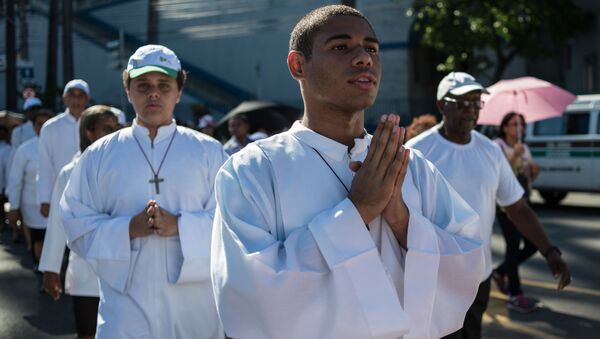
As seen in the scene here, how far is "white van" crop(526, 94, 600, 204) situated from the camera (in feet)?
51.1

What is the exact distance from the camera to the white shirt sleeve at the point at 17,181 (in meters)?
10.4

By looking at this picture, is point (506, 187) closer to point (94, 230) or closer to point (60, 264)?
point (94, 230)

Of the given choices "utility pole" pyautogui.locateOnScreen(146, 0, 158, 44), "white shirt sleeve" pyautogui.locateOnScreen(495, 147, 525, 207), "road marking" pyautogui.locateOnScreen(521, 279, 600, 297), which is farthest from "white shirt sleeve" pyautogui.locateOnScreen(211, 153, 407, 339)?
"utility pole" pyautogui.locateOnScreen(146, 0, 158, 44)

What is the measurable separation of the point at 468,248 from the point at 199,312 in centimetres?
170

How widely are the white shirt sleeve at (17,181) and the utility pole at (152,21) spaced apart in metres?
27.3

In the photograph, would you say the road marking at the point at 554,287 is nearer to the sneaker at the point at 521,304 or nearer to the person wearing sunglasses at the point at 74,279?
the sneaker at the point at 521,304

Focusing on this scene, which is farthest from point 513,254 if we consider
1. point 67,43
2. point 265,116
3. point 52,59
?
point 52,59

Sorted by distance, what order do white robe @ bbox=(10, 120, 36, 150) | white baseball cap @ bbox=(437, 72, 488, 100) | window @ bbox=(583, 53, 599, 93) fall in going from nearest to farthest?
white baseball cap @ bbox=(437, 72, 488, 100) < white robe @ bbox=(10, 120, 36, 150) < window @ bbox=(583, 53, 599, 93)

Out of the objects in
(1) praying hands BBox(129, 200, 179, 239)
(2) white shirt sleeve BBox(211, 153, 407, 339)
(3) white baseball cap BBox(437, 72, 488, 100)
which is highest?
(3) white baseball cap BBox(437, 72, 488, 100)

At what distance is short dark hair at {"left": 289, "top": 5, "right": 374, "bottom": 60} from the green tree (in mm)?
20088

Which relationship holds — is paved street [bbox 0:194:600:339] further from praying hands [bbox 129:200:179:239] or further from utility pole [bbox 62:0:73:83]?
utility pole [bbox 62:0:73:83]

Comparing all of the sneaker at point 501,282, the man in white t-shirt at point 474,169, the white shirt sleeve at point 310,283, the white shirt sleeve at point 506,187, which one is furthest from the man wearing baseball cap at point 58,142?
the white shirt sleeve at point 310,283

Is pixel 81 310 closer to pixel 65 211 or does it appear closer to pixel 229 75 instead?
pixel 65 211

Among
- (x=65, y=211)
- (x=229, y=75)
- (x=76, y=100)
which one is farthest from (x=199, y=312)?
(x=229, y=75)
